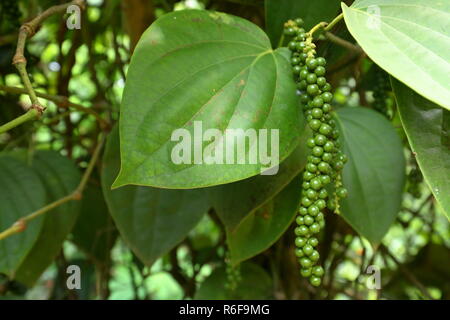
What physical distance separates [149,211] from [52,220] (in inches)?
5.5

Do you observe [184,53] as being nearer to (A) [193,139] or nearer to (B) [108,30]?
(A) [193,139]

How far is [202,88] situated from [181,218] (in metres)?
0.27

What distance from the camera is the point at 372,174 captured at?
0.68m

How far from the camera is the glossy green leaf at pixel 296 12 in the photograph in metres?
0.60

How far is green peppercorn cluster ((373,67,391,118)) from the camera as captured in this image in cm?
75

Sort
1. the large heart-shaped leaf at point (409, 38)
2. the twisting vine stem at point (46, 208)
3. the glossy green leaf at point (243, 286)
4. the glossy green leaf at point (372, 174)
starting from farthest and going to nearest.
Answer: the glossy green leaf at point (243, 286) < the glossy green leaf at point (372, 174) < the twisting vine stem at point (46, 208) < the large heart-shaped leaf at point (409, 38)

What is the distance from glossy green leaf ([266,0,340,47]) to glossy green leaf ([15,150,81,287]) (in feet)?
1.15

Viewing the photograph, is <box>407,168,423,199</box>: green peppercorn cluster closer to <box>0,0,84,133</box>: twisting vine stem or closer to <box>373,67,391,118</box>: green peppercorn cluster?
<box>373,67,391,118</box>: green peppercorn cluster

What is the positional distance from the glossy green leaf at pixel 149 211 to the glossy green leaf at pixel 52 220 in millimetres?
84

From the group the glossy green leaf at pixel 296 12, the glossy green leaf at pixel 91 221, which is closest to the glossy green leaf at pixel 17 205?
the glossy green leaf at pixel 91 221

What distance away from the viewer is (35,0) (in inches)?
37.5

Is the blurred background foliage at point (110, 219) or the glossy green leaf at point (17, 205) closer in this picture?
the glossy green leaf at point (17, 205)

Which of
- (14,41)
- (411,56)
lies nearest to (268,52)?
(411,56)

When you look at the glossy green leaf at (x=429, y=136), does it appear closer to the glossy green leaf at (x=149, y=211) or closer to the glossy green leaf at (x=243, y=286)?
the glossy green leaf at (x=149, y=211)
